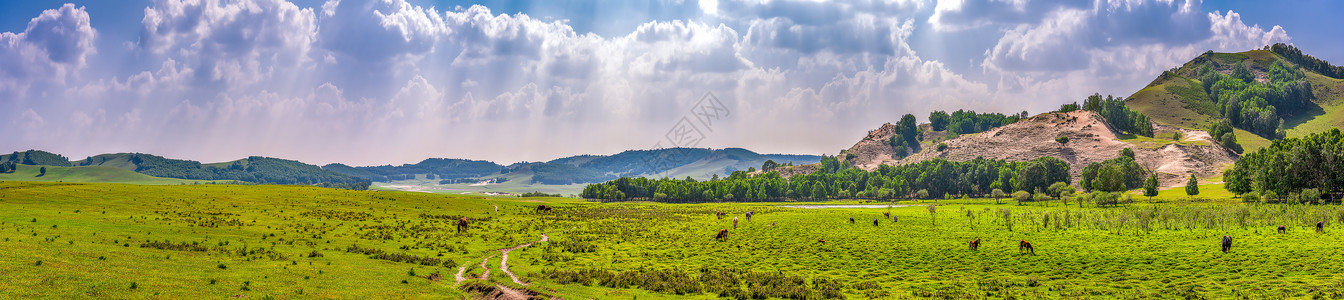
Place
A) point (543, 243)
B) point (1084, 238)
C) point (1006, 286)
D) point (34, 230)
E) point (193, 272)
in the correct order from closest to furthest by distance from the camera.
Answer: point (193, 272) → point (1006, 286) → point (34, 230) → point (1084, 238) → point (543, 243)

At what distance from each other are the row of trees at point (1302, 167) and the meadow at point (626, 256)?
132 feet

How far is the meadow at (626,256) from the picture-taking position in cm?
3133

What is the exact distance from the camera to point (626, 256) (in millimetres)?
50719

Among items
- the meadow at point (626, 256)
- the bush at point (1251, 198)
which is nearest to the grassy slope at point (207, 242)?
the meadow at point (626, 256)

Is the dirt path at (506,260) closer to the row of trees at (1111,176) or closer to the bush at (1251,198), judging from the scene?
the bush at (1251,198)

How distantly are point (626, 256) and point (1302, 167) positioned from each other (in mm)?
118099

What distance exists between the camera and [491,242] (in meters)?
57.8

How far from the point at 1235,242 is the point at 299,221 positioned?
87.2 m

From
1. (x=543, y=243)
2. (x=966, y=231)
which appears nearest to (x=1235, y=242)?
(x=966, y=231)

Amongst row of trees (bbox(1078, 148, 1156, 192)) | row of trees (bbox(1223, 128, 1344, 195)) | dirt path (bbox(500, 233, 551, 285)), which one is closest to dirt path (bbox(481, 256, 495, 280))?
dirt path (bbox(500, 233, 551, 285))

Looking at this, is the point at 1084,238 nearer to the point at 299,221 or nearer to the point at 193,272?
the point at 193,272

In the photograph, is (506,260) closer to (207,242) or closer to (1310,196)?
(207,242)

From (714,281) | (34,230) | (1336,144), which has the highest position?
(1336,144)

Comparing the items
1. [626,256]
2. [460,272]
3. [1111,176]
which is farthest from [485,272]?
[1111,176]
